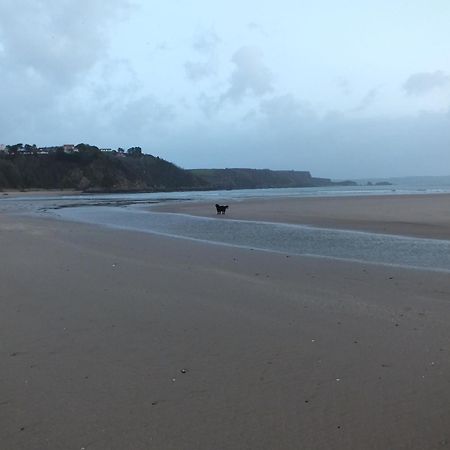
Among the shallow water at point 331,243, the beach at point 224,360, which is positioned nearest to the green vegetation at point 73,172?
the shallow water at point 331,243

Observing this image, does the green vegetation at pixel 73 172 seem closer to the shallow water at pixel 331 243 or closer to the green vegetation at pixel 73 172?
the green vegetation at pixel 73 172

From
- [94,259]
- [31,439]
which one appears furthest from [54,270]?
[31,439]

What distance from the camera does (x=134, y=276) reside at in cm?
1019

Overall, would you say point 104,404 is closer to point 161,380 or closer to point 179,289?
point 161,380

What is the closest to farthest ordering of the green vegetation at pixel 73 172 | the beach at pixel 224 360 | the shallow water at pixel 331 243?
the beach at pixel 224 360 → the shallow water at pixel 331 243 → the green vegetation at pixel 73 172

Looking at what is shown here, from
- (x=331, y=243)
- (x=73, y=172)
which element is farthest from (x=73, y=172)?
(x=331, y=243)

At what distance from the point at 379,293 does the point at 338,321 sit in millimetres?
2156

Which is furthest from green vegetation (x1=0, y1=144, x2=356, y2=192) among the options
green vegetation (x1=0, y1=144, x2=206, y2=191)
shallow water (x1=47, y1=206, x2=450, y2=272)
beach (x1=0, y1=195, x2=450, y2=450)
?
beach (x1=0, y1=195, x2=450, y2=450)

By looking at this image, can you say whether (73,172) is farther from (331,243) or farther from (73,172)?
(331,243)

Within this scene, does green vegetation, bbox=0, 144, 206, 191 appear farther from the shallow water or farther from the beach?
the beach

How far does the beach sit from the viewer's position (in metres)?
3.72

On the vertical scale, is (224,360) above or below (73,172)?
below

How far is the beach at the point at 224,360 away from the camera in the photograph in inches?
146

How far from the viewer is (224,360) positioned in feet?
17.1
